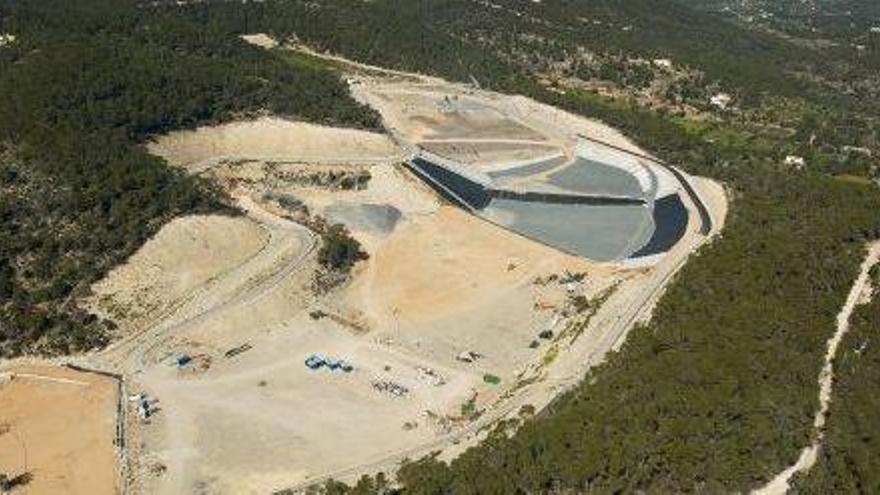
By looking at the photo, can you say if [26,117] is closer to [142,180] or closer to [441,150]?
[142,180]

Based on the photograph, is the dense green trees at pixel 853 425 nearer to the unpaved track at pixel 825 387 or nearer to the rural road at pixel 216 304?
the unpaved track at pixel 825 387

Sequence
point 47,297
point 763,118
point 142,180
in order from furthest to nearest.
Answer: point 763,118, point 142,180, point 47,297

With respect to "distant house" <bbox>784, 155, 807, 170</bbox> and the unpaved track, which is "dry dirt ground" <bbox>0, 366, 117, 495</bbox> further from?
"distant house" <bbox>784, 155, 807, 170</bbox>

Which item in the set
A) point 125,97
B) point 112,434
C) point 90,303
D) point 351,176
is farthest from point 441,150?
point 112,434

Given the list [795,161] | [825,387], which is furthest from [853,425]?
[795,161]

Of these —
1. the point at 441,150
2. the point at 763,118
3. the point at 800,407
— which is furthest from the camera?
the point at 763,118

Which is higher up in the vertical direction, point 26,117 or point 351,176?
point 26,117
